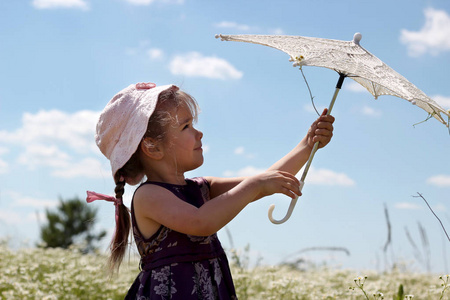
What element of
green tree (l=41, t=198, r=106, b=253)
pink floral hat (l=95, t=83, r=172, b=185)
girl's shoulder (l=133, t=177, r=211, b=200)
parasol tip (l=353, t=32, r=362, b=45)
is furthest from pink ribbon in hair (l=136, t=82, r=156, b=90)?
green tree (l=41, t=198, r=106, b=253)

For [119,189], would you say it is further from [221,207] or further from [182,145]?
[221,207]

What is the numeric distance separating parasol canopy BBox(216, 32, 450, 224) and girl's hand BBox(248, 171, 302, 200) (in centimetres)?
31

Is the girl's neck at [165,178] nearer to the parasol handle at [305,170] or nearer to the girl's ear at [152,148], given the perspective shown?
the girl's ear at [152,148]

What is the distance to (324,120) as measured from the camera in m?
3.64

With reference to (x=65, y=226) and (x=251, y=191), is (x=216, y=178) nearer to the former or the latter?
(x=251, y=191)

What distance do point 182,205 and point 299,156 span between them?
0.97 meters

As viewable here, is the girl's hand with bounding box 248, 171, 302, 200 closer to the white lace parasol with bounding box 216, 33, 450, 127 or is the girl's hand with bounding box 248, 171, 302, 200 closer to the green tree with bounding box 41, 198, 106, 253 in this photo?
the white lace parasol with bounding box 216, 33, 450, 127

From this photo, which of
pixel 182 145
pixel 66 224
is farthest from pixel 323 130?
pixel 66 224

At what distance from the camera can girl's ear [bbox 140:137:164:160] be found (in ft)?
10.8

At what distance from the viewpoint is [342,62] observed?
3180mm

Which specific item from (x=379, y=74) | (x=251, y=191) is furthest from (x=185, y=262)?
(x=379, y=74)

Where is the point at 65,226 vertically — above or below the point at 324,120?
above

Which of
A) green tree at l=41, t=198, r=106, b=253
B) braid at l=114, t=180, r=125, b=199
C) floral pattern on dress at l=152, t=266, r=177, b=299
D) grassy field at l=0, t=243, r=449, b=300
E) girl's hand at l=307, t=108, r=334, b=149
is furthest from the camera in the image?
green tree at l=41, t=198, r=106, b=253

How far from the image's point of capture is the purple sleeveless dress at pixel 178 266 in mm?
3154
